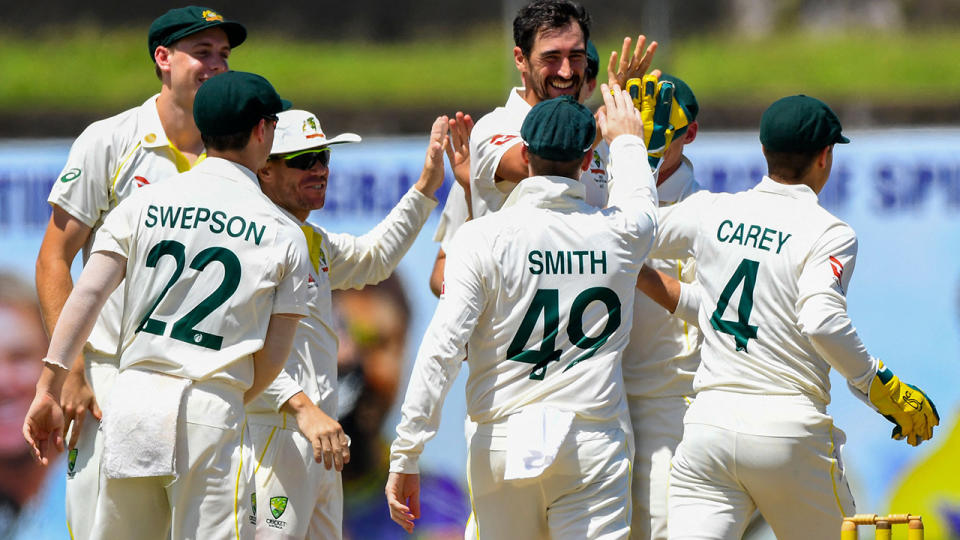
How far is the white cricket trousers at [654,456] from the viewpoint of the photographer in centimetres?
550

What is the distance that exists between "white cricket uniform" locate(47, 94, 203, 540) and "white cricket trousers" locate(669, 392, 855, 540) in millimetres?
2107

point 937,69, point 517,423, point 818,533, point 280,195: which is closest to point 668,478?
point 818,533

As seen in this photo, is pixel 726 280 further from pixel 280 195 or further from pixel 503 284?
pixel 280 195

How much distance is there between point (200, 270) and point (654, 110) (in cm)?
185

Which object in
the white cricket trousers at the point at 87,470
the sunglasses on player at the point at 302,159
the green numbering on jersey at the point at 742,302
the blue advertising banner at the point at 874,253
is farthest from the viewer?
the blue advertising banner at the point at 874,253

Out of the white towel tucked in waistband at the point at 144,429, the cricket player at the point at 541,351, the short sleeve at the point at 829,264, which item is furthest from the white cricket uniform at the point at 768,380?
the white towel tucked in waistband at the point at 144,429

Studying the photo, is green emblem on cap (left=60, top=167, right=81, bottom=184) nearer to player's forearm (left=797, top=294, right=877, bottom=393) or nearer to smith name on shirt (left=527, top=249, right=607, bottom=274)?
smith name on shirt (left=527, top=249, right=607, bottom=274)

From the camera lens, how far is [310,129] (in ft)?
18.5

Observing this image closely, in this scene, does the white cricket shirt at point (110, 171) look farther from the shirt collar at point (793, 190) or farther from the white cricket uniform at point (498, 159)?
the shirt collar at point (793, 190)

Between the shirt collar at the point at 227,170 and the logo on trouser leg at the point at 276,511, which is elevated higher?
the shirt collar at the point at 227,170

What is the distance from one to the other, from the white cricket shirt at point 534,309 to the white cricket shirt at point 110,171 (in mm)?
1286

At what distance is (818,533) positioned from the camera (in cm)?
483

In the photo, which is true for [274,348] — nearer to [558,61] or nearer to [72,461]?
[72,461]

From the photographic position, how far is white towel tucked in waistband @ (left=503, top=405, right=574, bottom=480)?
4.46m
